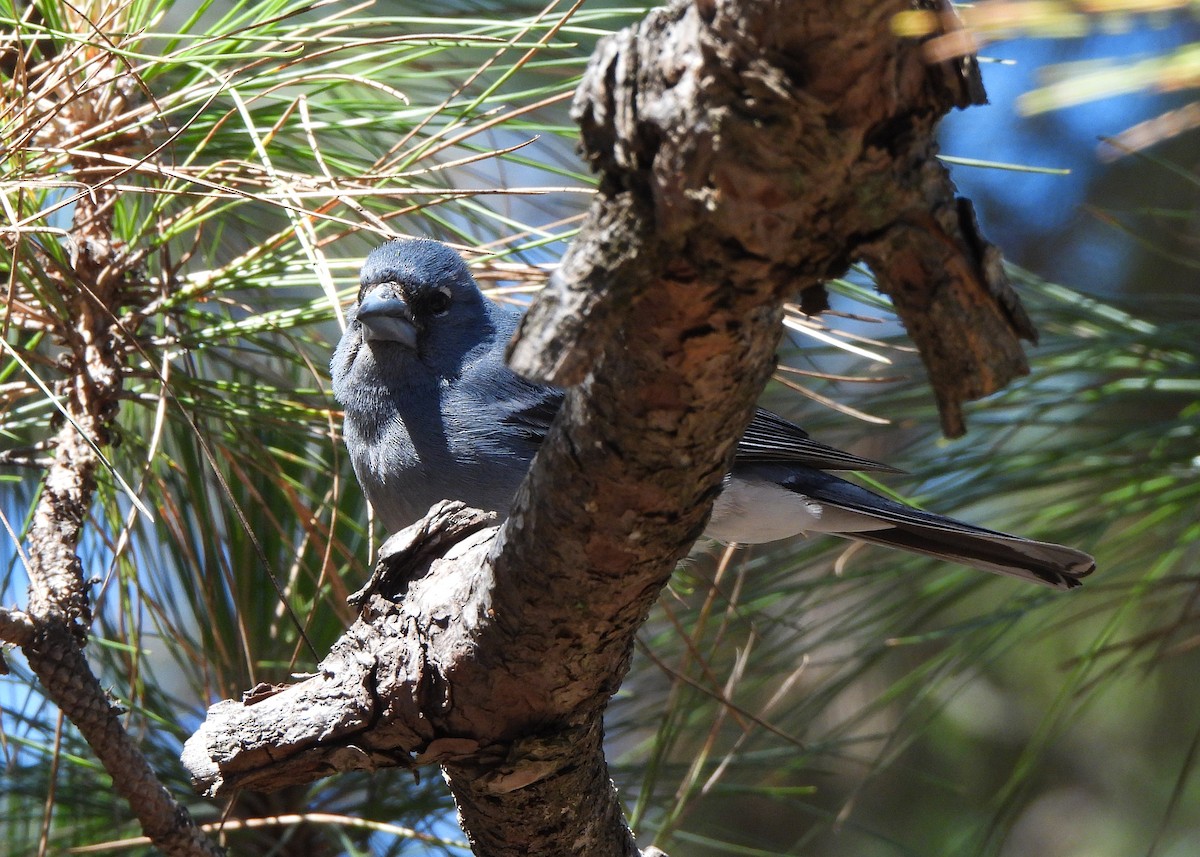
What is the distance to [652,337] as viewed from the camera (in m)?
1.35

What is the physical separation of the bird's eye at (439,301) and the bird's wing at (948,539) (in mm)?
1065

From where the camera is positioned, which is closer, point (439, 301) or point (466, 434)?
point (466, 434)

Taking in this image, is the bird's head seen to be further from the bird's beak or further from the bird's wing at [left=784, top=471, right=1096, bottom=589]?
the bird's wing at [left=784, top=471, right=1096, bottom=589]

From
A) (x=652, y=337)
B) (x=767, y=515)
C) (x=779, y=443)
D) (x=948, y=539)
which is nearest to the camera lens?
(x=652, y=337)

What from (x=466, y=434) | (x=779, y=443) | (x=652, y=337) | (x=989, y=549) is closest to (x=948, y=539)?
(x=989, y=549)

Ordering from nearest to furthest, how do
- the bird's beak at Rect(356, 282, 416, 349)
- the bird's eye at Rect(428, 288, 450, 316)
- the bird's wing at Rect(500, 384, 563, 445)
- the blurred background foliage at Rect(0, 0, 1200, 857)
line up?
the blurred background foliage at Rect(0, 0, 1200, 857), the bird's beak at Rect(356, 282, 416, 349), the bird's wing at Rect(500, 384, 563, 445), the bird's eye at Rect(428, 288, 450, 316)

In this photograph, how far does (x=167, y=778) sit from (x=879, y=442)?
340 cm

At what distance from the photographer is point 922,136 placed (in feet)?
3.84

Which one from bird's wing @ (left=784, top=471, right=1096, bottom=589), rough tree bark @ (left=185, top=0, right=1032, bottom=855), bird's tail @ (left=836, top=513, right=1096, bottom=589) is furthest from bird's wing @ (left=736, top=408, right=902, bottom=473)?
rough tree bark @ (left=185, top=0, right=1032, bottom=855)

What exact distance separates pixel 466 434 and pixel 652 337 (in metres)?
1.59

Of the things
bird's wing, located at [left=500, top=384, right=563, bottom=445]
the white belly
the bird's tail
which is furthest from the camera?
the white belly

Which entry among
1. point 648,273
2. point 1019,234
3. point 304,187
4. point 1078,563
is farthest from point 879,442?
point 648,273

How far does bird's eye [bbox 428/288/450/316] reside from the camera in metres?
3.00

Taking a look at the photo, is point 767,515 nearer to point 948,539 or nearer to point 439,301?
point 948,539
